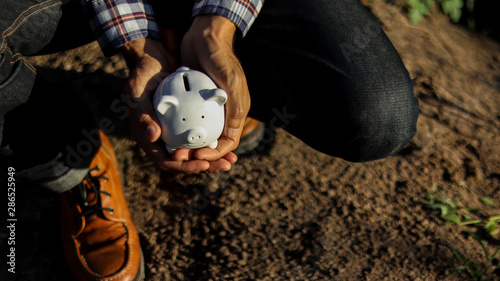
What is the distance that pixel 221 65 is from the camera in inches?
60.9

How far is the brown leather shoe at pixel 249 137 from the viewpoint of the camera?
2.28 metres

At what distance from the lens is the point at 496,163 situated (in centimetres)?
234

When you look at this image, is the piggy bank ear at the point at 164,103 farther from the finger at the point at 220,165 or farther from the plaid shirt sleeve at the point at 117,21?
the plaid shirt sleeve at the point at 117,21

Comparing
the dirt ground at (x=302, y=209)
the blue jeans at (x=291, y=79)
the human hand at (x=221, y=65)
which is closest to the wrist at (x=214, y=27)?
the human hand at (x=221, y=65)

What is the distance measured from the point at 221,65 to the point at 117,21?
51 centimetres

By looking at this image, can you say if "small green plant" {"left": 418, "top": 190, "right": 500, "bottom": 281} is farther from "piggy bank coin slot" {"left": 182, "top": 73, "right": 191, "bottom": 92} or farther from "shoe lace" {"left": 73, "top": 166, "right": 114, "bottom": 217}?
"shoe lace" {"left": 73, "top": 166, "right": 114, "bottom": 217}

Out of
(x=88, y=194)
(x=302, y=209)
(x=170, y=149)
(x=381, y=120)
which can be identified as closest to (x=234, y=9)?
(x=170, y=149)

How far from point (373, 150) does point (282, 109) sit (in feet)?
1.60

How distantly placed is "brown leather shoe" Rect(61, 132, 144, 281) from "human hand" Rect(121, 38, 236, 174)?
515 mm

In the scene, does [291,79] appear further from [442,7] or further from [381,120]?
[442,7]

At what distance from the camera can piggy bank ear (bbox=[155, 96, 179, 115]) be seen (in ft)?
4.50

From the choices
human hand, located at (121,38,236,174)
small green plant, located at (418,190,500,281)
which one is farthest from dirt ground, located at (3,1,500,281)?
human hand, located at (121,38,236,174)

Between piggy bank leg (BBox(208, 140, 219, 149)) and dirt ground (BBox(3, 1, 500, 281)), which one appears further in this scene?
dirt ground (BBox(3, 1, 500, 281))

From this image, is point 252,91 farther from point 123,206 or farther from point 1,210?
point 1,210
